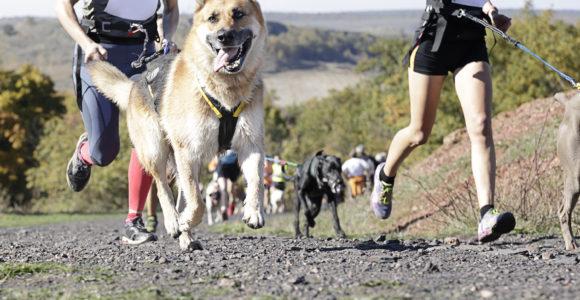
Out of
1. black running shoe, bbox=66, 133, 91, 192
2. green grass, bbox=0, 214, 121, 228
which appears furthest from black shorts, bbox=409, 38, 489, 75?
green grass, bbox=0, 214, 121, 228

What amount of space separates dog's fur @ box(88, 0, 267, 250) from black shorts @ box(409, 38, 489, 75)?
108cm

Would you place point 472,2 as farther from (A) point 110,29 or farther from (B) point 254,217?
(A) point 110,29

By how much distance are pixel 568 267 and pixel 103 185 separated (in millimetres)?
40229

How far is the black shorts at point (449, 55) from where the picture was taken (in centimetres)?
631


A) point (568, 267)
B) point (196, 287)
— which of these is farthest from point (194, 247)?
point (568, 267)

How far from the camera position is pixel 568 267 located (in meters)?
5.40

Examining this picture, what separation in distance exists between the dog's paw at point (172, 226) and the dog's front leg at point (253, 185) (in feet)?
2.10

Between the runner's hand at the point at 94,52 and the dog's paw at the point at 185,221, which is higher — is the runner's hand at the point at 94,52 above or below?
above

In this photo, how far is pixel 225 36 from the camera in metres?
6.21

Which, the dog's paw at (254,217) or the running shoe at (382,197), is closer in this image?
the dog's paw at (254,217)

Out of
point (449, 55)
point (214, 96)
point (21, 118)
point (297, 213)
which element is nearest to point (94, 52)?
point (214, 96)

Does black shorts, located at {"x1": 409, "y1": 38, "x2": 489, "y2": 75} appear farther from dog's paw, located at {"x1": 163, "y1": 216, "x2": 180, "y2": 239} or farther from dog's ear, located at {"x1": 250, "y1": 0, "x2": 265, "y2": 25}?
dog's paw, located at {"x1": 163, "y1": 216, "x2": 180, "y2": 239}

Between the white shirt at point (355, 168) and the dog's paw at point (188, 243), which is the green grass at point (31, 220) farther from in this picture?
the dog's paw at point (188, 243)

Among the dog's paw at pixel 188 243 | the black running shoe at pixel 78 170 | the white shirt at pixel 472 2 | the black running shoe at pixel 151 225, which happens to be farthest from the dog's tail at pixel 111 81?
the white shirt at pixel 472 2
